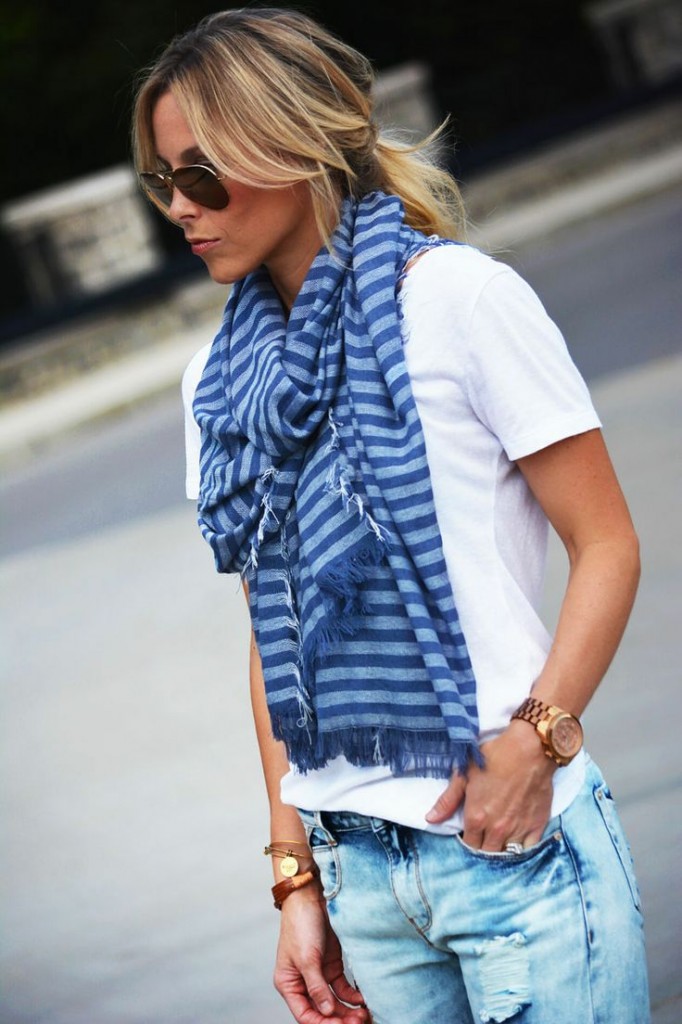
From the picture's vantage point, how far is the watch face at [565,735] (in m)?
1.78

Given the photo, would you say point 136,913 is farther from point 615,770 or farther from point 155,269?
point 155,269

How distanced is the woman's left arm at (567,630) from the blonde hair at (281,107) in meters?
0.48

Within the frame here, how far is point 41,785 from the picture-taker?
5.39 metres

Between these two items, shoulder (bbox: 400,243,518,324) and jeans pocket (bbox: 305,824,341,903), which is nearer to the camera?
shoulder (bbox: 400,243,518,324)

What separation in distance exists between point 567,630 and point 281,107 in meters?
0.79

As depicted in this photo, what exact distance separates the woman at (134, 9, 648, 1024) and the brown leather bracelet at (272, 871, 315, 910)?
0.35 ft

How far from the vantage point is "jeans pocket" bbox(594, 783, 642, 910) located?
1878 millimetres

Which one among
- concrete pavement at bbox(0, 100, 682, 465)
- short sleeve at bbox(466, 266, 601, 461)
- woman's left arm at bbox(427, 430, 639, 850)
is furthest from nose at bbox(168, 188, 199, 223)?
concrete pavement at bbox(0, 100, 682, 465)

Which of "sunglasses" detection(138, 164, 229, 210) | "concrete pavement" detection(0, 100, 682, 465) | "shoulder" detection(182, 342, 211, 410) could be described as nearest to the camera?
"sunglasses" detection(138, 164, 229, 210)

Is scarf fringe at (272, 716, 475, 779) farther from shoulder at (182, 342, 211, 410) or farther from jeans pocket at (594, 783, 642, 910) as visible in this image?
shoulder at (182, 342, 211, 410)

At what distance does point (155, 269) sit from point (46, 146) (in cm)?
502

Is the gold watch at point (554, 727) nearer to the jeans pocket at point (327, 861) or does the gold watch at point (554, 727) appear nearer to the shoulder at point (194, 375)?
the jeans pocket at point (327, 861)

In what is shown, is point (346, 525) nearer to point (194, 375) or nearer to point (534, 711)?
point (534, 711)

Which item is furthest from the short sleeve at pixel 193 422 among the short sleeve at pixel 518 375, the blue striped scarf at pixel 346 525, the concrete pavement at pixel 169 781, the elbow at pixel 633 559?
the concrete pavement at pixel 169 781
